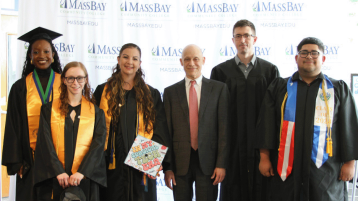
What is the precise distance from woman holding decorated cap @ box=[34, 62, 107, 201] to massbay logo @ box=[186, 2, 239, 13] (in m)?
2.22

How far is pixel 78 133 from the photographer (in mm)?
2664

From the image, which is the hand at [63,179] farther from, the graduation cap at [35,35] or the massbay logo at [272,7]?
the massbay logo at [272,7]

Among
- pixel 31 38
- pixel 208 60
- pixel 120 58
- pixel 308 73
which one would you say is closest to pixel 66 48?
pixel 31 38

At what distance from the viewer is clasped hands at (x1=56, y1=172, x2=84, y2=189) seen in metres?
2.49

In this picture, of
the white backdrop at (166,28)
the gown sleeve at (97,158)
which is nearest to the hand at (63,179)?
the gown sleeve at (97,158)

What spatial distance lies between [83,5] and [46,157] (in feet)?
8.72

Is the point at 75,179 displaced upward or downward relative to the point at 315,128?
downward

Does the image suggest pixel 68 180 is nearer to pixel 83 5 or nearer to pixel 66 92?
pixel 66 92

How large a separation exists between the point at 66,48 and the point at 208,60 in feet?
6.95

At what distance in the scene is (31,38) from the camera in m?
3.18

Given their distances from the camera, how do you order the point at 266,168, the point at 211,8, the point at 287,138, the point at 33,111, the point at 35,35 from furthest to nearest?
the point at 211,8
the point at 35,35
the point at 33,111
the point at 266,168
the point at 287,138

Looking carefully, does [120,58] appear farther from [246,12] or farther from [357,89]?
[357,89]

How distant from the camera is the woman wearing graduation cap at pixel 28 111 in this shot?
287 centimetres

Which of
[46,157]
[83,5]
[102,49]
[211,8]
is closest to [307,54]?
[211,8]
